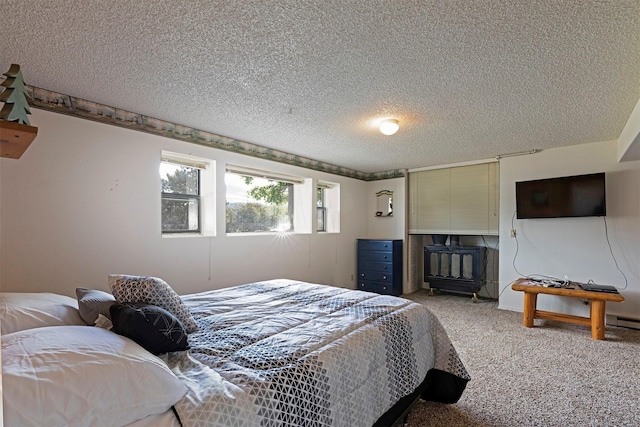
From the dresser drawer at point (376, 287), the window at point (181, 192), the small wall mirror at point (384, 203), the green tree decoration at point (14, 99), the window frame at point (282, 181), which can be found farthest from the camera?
the small wall mirror at point (384, 203)

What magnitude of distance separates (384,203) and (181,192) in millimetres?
3758

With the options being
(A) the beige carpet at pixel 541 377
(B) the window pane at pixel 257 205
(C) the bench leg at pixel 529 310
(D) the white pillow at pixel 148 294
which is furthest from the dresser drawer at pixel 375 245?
(D) the white pillow at pixel 148 294

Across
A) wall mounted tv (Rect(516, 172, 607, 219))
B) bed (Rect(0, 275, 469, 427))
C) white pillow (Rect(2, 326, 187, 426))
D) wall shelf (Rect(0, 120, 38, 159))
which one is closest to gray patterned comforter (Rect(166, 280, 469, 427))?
bed (Rect(0, 275, 469, 427))

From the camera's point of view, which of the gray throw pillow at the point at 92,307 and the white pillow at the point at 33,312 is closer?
the white pillow at the point at 33,312

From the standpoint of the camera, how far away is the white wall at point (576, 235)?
12.1ft

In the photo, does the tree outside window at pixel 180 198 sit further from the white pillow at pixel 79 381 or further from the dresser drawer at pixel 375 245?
the dresser drawer at pixel 375 245

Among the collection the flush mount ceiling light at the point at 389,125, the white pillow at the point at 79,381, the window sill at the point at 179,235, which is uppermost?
the flush mount ceiling light at the point at 389,125

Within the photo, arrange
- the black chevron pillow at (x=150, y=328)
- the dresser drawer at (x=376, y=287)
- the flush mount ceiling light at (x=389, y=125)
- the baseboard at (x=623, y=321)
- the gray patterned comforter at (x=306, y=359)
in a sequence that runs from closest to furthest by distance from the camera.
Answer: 1. the gray patterned comforter at (x=306, y=359)
2. the black chevron pillow at (x=150, y=328)
3. the flush mount ceiling light at (x=389, y=125)
4. the baseboard at (x=623, y=321)
5. the dresser drawer at (x=376, y=287)

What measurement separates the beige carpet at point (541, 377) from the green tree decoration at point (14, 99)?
246cm

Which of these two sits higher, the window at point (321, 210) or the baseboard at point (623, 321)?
the window at point (321, 210)

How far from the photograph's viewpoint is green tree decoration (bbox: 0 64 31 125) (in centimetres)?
102

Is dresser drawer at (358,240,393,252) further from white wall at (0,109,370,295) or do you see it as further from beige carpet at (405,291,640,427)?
white wall at (0,109,370,295)

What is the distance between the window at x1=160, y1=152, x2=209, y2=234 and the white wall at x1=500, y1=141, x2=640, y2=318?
4.26 metres

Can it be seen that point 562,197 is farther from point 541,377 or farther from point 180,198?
point 180,198
